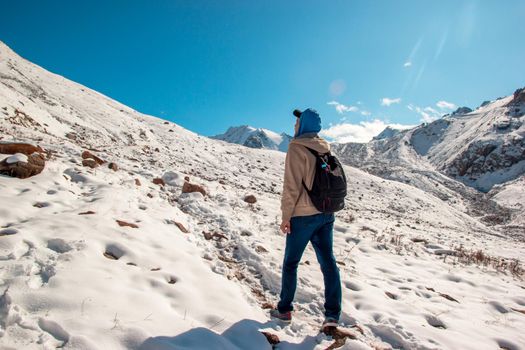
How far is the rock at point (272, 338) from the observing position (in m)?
3.46

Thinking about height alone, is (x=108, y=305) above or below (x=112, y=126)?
below

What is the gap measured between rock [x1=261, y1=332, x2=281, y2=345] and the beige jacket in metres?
1.34

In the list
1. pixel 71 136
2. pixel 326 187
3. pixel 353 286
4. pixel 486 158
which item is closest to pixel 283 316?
pixel 326 187

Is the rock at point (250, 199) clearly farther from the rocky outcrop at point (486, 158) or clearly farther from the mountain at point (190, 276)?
the rocky outcrop at point (486, 158)

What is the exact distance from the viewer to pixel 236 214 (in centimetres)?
894

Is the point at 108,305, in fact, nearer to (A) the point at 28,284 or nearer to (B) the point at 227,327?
(A) the point at 28,284

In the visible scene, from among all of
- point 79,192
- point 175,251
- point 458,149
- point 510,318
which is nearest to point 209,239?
point 175,251

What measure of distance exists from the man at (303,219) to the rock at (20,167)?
6234 mm

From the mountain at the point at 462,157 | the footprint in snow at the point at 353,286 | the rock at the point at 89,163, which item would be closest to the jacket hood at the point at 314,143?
the footprint in snow at the point at 353,286

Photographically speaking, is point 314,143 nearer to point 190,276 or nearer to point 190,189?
point 190,276

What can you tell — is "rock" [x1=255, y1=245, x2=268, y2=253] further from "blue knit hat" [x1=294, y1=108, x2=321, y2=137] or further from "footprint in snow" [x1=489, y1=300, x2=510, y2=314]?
"footprint in snow" [x1=489, y1=300, x2=510, y2=314]

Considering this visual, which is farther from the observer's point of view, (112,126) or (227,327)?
(112,126)

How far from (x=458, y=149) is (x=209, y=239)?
382ft

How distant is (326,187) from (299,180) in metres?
0.34
